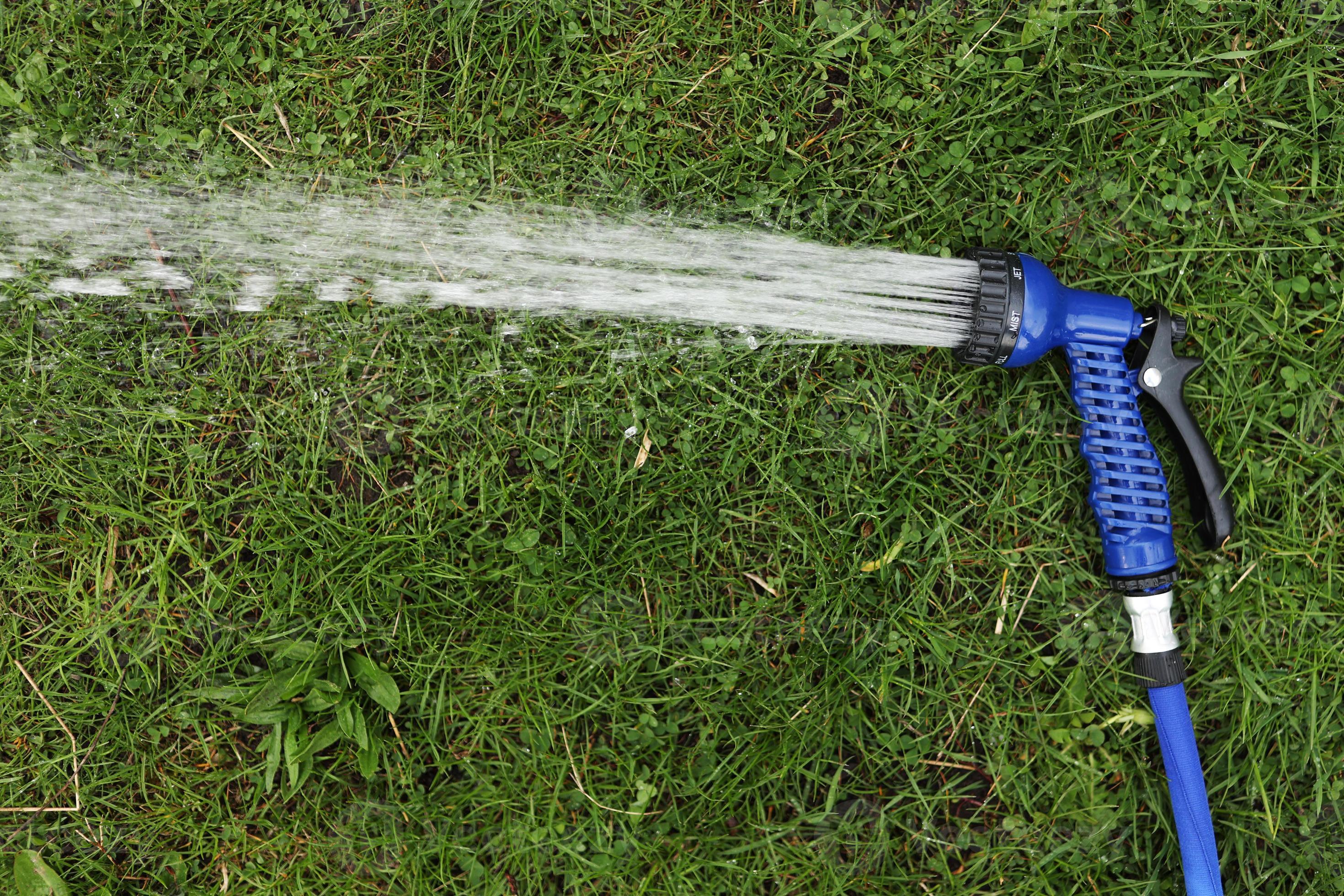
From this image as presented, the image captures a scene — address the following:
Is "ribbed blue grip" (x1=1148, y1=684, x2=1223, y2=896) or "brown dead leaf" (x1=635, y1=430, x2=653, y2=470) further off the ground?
"brown dead leaf" (x1=635, y1=430, x2=653, y2=470)

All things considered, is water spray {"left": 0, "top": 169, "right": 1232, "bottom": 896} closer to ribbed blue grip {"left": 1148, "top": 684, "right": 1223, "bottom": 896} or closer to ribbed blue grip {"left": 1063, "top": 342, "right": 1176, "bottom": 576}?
ribbed blue grip {"left": 1063, "top": 342, "right": 1176, "bottom": 576}

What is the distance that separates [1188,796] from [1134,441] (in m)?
1.02

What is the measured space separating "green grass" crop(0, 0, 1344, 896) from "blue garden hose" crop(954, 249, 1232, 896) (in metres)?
0.18

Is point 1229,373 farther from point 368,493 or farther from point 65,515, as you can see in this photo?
point 65,515

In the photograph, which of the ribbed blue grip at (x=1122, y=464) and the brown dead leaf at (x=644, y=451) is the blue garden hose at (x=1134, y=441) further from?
the brown dead leaf at (x=644, y=451)

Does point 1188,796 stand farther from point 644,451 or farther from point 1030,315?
point 644,451

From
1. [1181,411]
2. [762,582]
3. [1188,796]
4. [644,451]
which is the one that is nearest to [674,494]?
[644,451]

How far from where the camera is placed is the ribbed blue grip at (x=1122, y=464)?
217cm

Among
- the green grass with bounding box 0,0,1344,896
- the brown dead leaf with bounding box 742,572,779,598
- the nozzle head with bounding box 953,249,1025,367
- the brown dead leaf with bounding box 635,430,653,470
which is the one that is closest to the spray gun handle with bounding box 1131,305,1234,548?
the green grass with bounding box 0,0,1344,896

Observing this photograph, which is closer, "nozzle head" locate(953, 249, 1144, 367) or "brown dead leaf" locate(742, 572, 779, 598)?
"nozzle head" locate(953, 249, 1144, 367)

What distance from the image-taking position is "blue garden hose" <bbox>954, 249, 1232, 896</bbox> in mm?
2148

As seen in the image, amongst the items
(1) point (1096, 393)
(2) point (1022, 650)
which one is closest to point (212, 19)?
(1) point (1096, 393)

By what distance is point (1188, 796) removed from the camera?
2.20m

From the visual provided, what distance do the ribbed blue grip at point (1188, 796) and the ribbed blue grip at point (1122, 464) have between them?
0.41m
